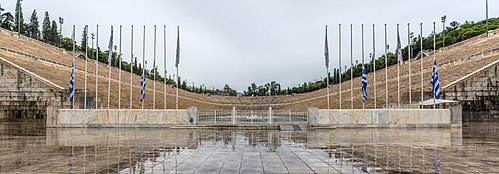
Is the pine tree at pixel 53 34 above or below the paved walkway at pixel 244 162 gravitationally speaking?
above

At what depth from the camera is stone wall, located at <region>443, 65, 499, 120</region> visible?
1260 inches

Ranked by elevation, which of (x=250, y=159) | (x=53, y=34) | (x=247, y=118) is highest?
(x=53, y=34)

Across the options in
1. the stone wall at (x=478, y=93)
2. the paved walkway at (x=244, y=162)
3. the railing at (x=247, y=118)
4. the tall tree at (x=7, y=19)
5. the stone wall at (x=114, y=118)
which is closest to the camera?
the paved walkway at (x=244, y=162)

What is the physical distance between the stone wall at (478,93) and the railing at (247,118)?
1626cm

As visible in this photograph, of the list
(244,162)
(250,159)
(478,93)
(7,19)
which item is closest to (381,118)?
(250,159)

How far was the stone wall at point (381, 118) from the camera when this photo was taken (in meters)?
21.8

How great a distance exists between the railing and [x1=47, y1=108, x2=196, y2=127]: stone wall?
1.39 meters

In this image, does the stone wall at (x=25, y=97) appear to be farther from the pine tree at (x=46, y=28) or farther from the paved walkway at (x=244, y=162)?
the pine tree at (x=46, y=28)

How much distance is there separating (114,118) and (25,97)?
16494mm

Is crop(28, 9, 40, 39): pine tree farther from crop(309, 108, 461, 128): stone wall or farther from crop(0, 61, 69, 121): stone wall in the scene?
crop(309, 108, 461, 128): stone wall

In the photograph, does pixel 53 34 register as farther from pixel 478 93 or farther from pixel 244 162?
pixel 244 162

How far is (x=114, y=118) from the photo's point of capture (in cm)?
2183

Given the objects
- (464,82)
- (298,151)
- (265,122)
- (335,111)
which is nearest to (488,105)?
(464,82)

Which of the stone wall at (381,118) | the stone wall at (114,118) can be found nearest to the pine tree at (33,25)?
the stone wall at (114,118)
